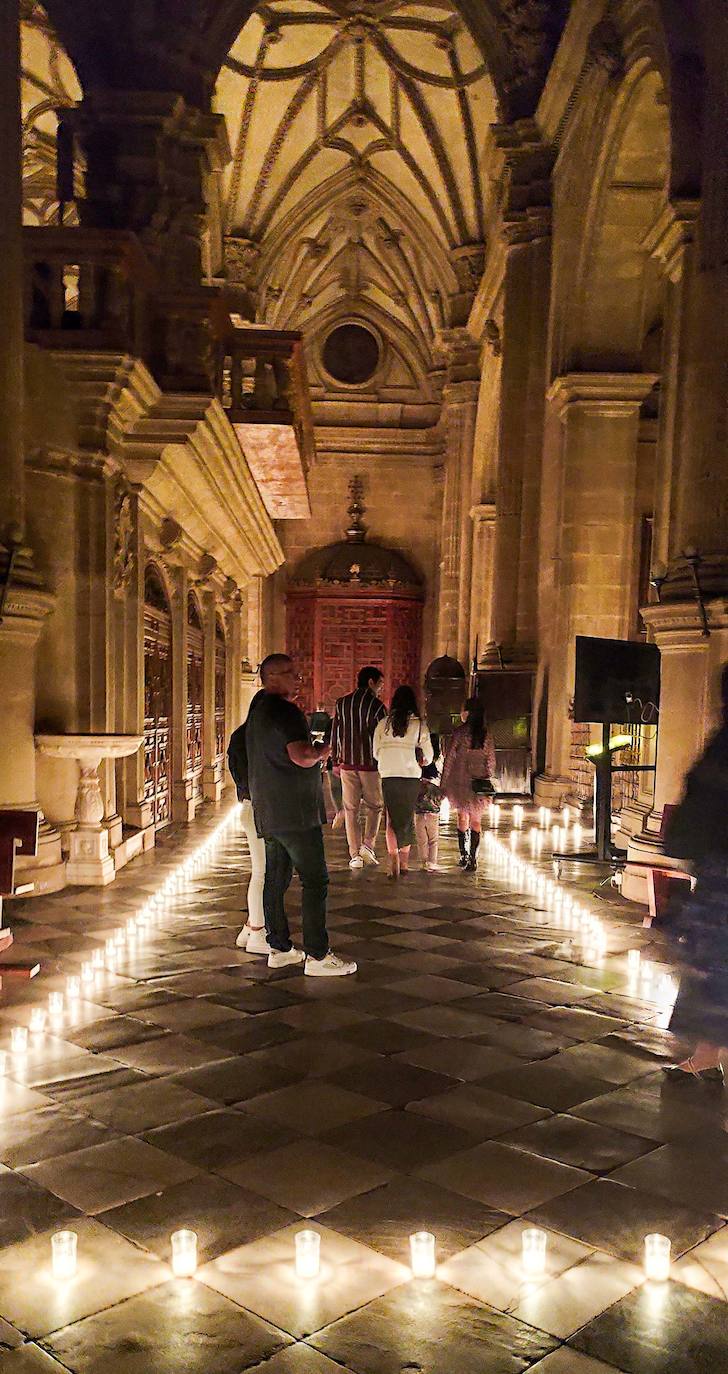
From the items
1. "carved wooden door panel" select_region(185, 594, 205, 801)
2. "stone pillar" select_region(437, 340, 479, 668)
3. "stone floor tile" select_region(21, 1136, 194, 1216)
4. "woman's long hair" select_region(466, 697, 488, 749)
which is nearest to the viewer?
"stone floor tile" select_region(21, 1136, 194, 1216)

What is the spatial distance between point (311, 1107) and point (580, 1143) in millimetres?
981

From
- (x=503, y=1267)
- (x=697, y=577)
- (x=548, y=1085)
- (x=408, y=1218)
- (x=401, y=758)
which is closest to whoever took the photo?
(x=503, y=1267)

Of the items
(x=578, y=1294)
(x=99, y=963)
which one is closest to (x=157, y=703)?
(x=99, y=963)

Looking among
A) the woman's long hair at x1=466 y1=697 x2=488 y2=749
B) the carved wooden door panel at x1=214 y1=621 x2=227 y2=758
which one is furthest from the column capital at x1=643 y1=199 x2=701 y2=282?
the carved wooden door panel at x1=214 y1=621 x2=227 y2=758

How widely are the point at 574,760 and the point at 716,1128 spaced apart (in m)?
10.4

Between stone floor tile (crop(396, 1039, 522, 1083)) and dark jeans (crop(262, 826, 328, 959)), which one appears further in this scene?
dark jeans (crop(262, 826, 328, 959))

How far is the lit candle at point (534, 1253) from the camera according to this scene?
9.05ft

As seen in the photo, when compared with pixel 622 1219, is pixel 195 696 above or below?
above

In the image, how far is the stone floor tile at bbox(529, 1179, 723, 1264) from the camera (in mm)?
2918

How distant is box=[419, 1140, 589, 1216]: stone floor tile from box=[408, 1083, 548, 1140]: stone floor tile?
0.17 meters

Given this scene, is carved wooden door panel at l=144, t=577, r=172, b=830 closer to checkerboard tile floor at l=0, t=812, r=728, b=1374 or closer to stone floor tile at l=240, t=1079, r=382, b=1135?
checkerboard tile floor at l=0, t=812, r=728, b=1374

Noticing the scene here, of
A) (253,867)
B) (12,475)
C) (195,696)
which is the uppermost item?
(12,475)

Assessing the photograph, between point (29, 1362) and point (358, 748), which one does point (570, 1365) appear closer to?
point (29, 1362)

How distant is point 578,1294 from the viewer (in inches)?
105
